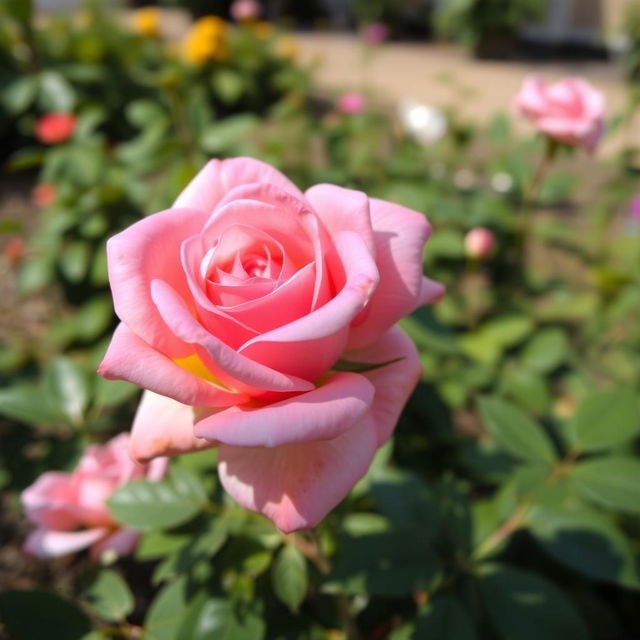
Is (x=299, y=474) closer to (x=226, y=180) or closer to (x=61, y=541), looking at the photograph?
(x=226, y=180)

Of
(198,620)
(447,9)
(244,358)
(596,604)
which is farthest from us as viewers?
(447,9)

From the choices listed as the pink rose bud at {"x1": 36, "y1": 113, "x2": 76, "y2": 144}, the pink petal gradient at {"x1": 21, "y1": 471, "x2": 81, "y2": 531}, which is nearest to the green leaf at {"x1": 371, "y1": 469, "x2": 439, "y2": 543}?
the pink petal gradient at {"x1": 21, "y1": 471, "x2": 81, "y2": 531}

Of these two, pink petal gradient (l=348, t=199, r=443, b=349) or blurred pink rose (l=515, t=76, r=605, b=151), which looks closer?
pink petal gradient (l=348, t=199, r=443, b=349)

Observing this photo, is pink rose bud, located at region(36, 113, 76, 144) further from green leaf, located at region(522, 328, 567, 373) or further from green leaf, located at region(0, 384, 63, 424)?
green leaf, located at region(522, 328, 567, 373)

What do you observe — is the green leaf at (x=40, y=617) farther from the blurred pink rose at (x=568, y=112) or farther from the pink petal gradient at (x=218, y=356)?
the blurred pink rose at (x=568, y=112)

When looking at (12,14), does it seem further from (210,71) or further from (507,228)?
(210,71)

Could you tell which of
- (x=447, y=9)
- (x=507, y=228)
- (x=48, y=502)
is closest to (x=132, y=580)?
(x=48, y=502)

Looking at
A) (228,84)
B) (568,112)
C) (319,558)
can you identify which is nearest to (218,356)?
(319,558)
